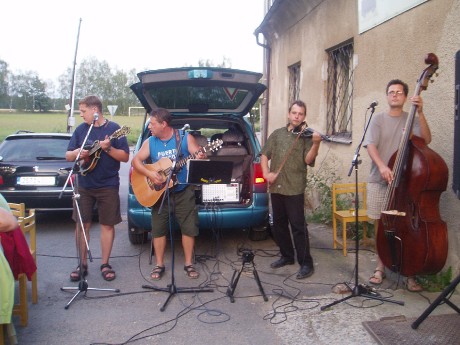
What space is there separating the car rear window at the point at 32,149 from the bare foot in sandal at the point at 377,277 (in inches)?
187

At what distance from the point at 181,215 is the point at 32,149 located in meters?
3.41

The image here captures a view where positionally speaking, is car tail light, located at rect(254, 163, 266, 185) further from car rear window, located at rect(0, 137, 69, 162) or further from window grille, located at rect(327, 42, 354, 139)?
car rear window, located at rect(0, 137, 69, 162)

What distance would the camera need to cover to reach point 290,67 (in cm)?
991

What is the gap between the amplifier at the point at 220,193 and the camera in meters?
5.26

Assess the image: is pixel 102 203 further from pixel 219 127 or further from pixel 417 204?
pixel 417 204

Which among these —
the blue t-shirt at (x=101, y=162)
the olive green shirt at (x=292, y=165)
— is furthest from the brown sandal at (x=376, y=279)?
the blue t-shirt at (x=101, y=162)

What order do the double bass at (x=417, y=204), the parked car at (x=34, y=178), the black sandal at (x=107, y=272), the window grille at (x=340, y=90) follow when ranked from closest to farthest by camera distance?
the double bass at (x=417, y=204) < the black sandal at (x=107, y=272) < the parked car at (x=34, y=178) < the window grille at (x=340, y=90)

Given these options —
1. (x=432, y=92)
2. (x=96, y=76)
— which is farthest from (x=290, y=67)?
(x=96, y=76)

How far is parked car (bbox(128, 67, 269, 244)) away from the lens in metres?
5.12

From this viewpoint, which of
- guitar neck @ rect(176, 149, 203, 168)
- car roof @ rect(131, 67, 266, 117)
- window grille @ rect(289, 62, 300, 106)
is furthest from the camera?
window grille @ rect(289, 62, 300, 106)

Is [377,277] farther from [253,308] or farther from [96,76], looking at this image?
[96,76]

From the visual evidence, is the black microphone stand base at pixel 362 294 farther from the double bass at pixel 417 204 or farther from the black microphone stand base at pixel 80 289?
the black microphone stand base at pixel 80 289

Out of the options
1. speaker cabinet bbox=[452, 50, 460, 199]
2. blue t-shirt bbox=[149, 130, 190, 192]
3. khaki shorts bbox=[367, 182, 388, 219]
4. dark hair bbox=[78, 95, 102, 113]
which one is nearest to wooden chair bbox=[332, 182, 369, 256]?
khaki shorts bbox=[367, 182, 388, 219]

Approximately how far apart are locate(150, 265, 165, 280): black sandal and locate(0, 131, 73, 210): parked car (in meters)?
2.38
